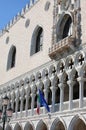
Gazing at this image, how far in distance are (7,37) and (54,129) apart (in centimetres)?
1240

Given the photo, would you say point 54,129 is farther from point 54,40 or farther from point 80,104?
point 54,40

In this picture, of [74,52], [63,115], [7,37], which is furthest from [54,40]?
[7,37]

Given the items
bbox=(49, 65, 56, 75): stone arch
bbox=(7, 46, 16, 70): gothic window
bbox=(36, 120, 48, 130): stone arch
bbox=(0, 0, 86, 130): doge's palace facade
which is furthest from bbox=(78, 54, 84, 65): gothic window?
bbox=(7, 46, 16, 70): gothic window

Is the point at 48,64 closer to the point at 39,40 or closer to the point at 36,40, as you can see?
the point at 39,40

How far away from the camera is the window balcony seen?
61.1ft

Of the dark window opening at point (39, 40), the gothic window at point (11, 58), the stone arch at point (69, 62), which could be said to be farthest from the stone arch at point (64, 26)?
the gothic window at point (11, 58)

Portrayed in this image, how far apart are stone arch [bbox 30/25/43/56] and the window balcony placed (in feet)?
11.9

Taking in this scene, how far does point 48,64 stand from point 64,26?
102 inches

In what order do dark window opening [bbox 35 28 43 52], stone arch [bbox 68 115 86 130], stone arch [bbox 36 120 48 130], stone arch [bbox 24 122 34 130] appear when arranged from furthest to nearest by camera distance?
dark window opening [bbox 35 28 43 52] → stone arch [bbox 24 122 34 130] → stone arch [bbox 36 120 48 130] → stone arch [bbox 68 115 86 130]

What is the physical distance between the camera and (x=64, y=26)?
20.7m

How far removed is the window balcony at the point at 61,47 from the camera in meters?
18.6

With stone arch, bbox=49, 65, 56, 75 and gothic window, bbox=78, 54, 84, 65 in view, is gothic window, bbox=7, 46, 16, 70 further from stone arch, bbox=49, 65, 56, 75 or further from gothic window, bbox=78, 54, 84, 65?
gothic window, bbox=78, 54, 84, 65

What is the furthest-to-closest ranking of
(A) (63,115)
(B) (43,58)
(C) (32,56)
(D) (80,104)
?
(C) (32,56)
(B) (43,58)
(A) (63,115)
(D) (80,104)

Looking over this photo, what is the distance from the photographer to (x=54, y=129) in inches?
754
